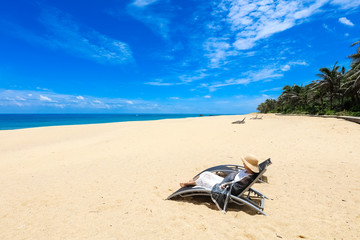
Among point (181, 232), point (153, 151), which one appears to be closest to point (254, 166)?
point (181, 232)

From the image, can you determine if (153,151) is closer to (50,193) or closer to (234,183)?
(50,193)

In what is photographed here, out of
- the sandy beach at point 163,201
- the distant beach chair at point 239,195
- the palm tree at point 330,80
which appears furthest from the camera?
the palm tree at point 330,80

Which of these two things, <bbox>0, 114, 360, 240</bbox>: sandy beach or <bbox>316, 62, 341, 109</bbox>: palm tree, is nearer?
<bbox>0, 114, 360, 240</bbox>: sandy beach

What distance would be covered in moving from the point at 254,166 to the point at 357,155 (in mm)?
6839

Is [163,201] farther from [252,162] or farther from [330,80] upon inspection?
[330,80]

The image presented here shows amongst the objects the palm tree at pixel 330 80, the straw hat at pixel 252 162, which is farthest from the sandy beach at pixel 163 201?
the palm tree at pixel 330 80

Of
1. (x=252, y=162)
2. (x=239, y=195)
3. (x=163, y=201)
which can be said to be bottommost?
(x=163, y=201)

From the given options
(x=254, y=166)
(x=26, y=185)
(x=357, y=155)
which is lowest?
(x=26, y=185)

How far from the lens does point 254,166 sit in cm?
366

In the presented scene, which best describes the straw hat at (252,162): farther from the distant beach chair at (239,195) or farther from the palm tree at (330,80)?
the palm tree at (330,80)

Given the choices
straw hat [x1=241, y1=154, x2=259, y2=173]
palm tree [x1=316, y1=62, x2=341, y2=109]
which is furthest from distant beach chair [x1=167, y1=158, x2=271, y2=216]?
palm tree [x1=316, y1=62, x2=341, y2=109]

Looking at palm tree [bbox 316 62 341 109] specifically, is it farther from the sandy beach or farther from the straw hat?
the straw hat

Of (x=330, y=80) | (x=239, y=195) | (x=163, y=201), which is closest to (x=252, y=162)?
(x=239, y=195)

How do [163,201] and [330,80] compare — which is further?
[330,80]
